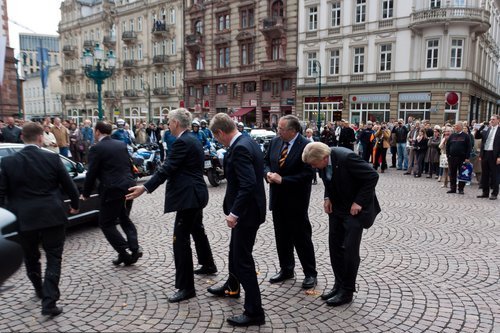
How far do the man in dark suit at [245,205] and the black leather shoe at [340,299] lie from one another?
86 centimetres

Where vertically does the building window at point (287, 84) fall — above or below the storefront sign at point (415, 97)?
above

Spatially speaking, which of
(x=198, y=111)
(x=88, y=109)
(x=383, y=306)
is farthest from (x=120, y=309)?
(x=88, y=109)

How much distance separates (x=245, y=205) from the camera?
12.4 feet

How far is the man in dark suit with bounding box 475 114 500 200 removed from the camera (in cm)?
995

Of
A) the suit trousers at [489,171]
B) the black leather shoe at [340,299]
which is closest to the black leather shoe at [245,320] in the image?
the black leather shoe at [340,299]

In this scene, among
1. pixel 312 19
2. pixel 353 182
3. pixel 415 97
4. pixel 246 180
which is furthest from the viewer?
pixel 312 19

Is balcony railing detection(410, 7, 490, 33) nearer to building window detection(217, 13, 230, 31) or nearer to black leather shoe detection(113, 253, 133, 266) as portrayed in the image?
building window detection(217, 13, 230, 31)

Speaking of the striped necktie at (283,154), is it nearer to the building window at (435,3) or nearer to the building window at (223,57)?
the building window at (435,3)

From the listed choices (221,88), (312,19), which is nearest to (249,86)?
(221,88)

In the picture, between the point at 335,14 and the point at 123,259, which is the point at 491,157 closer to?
the point at 123,259

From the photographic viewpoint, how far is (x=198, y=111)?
43.4 m

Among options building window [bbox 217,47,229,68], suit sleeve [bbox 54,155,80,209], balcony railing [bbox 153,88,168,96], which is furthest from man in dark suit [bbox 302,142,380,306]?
balcony railing [bbox 153,88,168,96]

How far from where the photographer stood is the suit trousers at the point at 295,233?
471 cm

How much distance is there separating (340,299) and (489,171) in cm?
809
